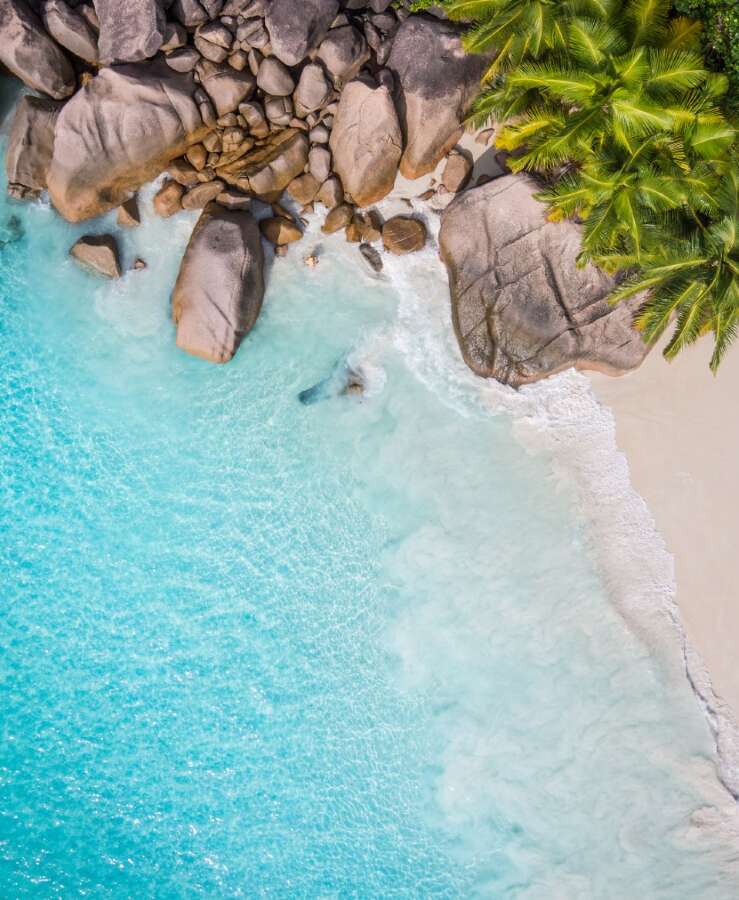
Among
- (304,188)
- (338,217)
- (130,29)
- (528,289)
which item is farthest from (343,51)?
(528,289)

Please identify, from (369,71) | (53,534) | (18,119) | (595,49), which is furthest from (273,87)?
(53,534)

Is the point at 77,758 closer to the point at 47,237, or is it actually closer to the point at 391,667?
the point at 391,667

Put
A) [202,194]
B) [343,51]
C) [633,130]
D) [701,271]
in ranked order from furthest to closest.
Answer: [202,194], [343,51], [701,271], [633,130]

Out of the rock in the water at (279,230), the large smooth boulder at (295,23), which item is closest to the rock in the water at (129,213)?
the rock in the water at (279,230)

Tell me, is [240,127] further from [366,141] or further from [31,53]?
A: [31,53]

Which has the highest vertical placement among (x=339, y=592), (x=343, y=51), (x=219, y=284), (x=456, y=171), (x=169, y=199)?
(x=343, y=51)

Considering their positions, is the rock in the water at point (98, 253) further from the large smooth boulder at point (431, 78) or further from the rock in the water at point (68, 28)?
the large smooth boulder at point (431, 78)

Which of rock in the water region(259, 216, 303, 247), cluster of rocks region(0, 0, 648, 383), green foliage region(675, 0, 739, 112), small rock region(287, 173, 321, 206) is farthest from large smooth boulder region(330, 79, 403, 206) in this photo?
green foliage region(675, 0, 739, 112)
